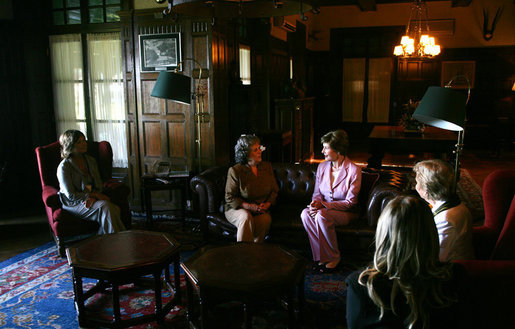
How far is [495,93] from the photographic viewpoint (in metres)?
10.1

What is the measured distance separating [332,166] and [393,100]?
25.0 feet

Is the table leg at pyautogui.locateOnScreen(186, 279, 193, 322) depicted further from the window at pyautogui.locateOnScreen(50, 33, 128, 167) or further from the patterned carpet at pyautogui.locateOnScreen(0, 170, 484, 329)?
the window at pyautogui.locateOnScreen(50, 33, 128, 167)

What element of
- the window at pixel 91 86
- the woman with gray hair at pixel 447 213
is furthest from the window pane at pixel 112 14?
the woman with gray hair at pixel 447 213

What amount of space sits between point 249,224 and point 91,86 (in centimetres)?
331

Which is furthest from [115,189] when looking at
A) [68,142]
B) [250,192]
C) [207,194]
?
[250,192]

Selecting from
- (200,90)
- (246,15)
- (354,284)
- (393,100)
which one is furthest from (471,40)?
(354,284)

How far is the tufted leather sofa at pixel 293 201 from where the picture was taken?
3.55 m

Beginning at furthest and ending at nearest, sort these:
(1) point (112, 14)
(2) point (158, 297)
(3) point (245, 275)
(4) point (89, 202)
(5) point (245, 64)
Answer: (5) point (245, 64) < (1) point (112, 14) < (4) point (89, 202) < (2) point (158, 297) < (3) point (245, 275)

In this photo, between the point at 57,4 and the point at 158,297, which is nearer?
the point at 158,297

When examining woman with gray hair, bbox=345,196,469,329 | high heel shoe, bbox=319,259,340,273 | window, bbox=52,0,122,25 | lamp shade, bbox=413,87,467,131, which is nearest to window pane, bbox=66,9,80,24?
window, bbox=52,0,122,25

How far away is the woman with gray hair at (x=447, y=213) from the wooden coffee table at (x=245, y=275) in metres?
0.81

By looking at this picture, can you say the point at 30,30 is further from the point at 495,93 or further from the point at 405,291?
the point at 495,93

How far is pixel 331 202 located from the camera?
144 inches

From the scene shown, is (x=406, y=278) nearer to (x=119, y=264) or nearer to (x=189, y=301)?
(x=189, y=301)
